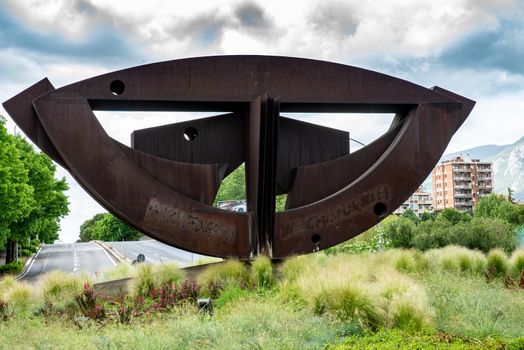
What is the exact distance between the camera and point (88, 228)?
377 feet

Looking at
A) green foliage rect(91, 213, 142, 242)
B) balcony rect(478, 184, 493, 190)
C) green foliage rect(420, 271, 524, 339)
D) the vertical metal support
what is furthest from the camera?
balcony rect(478, 184, 493, 190)

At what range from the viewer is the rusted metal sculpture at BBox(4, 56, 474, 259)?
392 inches

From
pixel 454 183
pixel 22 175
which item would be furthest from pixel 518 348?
pixel 454 183

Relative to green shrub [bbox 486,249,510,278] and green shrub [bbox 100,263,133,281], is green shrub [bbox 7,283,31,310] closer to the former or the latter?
green shrub [bbox 100,263,133,281]

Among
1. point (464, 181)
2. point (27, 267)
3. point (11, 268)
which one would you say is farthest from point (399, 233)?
point (464, 181)

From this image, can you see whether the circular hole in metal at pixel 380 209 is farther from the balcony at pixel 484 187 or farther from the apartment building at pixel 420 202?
the apartment building at pixel 420 202

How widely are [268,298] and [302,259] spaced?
1.49m

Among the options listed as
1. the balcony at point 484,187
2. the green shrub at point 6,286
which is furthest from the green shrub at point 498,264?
the balcony at point 484,187

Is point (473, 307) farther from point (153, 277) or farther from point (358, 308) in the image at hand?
point (153, 277)

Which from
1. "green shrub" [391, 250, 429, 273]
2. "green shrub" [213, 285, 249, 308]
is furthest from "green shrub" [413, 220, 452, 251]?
"green shrub" [213, 285, 249, 308]

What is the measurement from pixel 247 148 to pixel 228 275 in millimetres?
2187

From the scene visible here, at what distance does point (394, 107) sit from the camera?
11523mm

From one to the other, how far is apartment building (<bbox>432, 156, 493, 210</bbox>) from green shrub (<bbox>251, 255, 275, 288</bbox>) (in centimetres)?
10213

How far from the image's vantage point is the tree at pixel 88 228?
374 feet
